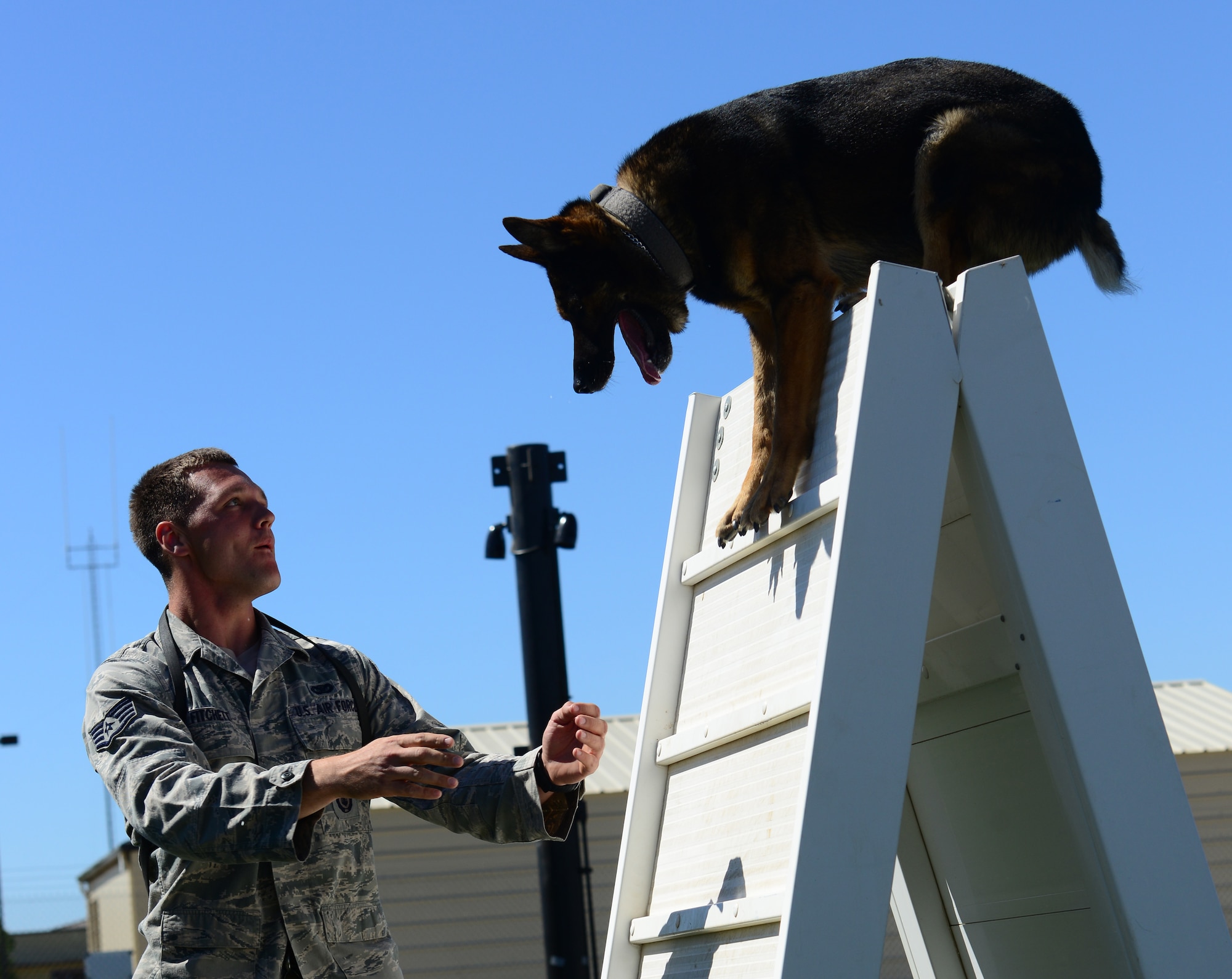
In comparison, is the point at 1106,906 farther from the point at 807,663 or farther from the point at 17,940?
the point at 17,940

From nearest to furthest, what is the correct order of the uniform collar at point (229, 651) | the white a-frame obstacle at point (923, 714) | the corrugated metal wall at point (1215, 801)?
1. the white a-frame obstacle at point (923, 714)
2. the uniform collar at point (229, 651)
3. the corrugated metal wall at point (1215, 801)

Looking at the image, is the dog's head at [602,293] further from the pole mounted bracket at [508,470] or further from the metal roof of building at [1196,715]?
the metal roof of building at [1196,715]

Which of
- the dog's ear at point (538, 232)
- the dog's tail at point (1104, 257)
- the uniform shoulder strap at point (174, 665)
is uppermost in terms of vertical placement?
the dog's ear at point (538, 232)

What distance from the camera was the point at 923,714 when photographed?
250 cm

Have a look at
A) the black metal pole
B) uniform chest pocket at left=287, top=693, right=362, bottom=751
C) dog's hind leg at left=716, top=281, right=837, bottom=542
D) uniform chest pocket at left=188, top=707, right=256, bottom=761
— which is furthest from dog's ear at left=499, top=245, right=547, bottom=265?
the black metal pole

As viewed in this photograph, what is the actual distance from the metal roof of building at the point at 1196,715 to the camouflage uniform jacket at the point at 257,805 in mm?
8940

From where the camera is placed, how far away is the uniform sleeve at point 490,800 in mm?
2338

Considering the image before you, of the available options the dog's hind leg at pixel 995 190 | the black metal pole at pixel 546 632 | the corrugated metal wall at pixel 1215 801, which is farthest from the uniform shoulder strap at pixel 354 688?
the corrugated metal wall at pixel 1215 801

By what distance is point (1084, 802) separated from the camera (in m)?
1.80

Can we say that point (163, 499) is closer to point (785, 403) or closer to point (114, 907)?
point (785, 403)

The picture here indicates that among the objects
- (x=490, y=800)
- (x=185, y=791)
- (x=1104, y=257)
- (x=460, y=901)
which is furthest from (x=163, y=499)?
(x=460, y=901)

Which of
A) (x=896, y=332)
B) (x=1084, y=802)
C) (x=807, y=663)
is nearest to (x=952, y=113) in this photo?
(x=896, y=332)

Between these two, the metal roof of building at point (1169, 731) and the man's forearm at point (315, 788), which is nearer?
the man's forearm at point (315, 788)

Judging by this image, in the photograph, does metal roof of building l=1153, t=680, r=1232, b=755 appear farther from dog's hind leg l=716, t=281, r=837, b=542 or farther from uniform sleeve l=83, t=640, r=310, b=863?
uniform sleeve l=83, t=640, r=310, b=863
